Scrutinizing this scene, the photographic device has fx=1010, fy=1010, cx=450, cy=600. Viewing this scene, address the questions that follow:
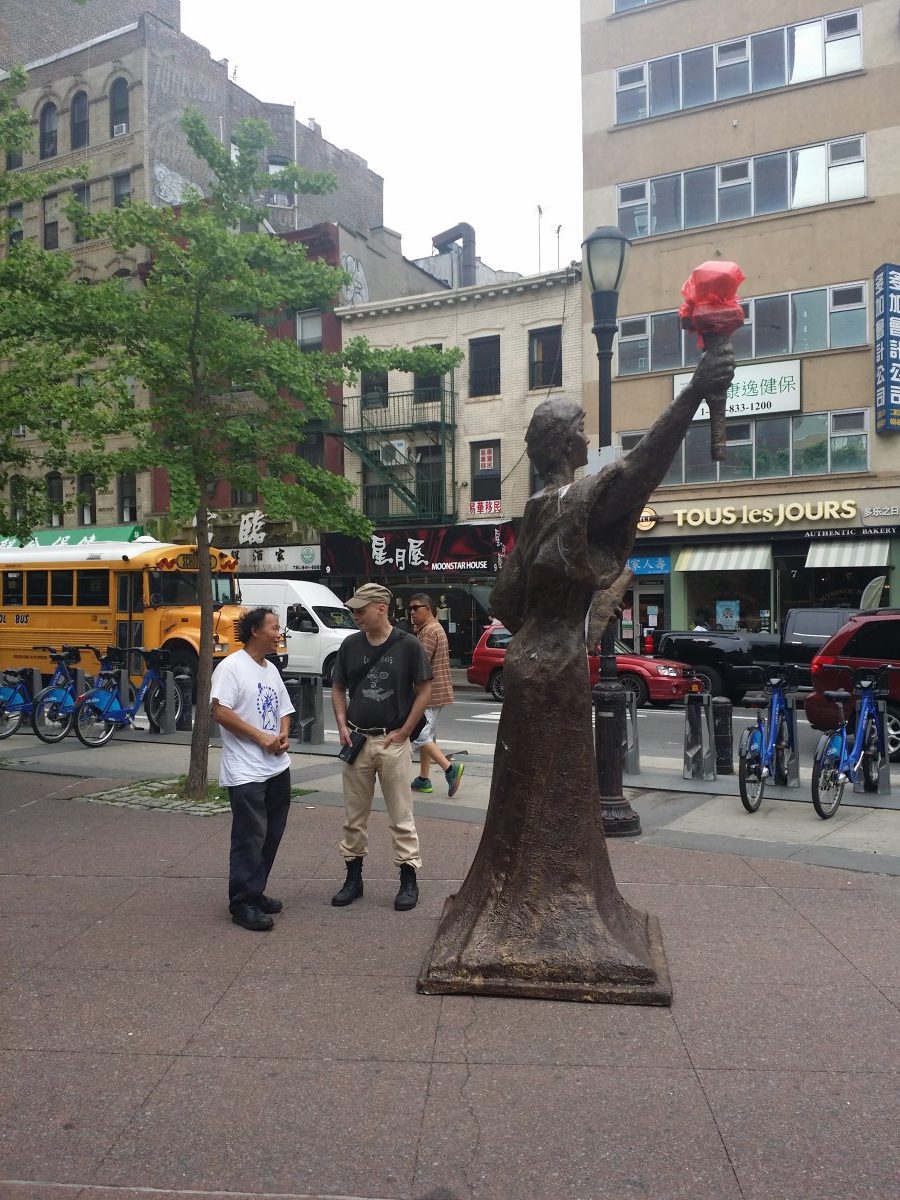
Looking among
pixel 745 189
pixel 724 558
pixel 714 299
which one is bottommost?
pixel 724 558

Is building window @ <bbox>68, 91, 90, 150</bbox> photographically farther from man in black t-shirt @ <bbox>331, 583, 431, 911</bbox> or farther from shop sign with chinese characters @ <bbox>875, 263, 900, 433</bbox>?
man in black t-shirt @ <bbox>331, 583, 431, 911</bbox>

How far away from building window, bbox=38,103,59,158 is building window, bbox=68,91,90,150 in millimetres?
769

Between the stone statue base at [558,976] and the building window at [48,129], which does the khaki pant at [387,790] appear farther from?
the building window at [48,129]

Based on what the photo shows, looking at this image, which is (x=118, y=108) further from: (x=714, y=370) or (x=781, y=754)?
(x=714, y=370)

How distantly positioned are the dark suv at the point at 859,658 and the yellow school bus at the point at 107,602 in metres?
10.1

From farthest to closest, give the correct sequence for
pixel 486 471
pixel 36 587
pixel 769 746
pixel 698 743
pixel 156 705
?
pixel 486 471 → pixel 36 587 → pixel 156 705 → pixel 698 743 → pixel 769 746

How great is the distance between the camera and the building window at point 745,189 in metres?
25.2

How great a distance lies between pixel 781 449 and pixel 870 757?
17.7 m

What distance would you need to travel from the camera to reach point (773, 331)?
25875mm

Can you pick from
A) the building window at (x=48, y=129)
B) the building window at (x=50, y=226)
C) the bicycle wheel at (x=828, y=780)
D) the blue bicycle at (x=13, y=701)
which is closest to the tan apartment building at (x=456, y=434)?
the building window at (x=50, y=226)

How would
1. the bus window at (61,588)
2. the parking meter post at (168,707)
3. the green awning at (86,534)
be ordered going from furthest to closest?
1. the green awning at (86,534)
2. the bus window at (61,588)
3. the parking meter post at (168,707)

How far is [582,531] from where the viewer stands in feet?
14.8

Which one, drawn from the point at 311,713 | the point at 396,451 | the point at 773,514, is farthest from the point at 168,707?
the point at 396,451

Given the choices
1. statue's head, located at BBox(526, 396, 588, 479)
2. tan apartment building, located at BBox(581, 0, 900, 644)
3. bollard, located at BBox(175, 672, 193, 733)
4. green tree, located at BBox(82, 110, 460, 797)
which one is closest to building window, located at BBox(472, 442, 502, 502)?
tan apartment building, located at BBox(581, 0, 900, 644)
